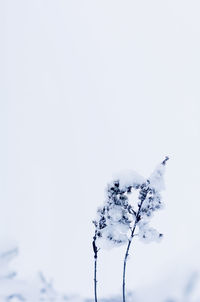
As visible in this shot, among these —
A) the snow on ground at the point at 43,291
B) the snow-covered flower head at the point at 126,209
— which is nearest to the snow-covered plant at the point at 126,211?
the snow-covered flower head at the point at 126,209

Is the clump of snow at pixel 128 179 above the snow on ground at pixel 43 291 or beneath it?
beneath

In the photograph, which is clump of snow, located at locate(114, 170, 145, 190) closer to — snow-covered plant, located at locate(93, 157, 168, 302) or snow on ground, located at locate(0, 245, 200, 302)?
snow-covered plant, located at locate(93, 157, 168, 302)

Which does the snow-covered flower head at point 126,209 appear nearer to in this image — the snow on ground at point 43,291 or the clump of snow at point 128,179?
the clump of snow at point 128,179

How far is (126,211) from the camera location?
22.7m

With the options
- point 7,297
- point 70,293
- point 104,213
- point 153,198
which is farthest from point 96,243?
point 70,293

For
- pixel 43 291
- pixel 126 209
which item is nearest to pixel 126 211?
pixel 126 209

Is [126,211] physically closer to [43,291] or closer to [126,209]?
[126,209]

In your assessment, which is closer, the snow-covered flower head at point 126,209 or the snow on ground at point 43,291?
the snow-covered flower head at point 126,209

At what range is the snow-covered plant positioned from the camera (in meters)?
22.0

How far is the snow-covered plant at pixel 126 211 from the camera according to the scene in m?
22.0

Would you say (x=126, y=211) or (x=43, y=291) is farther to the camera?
(x=43, y=291)

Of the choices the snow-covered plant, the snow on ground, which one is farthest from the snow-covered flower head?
the snow on ground

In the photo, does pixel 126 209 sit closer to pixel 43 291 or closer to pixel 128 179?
pixel 128 179

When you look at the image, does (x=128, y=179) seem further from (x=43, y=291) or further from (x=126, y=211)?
(x=43, y=291)
